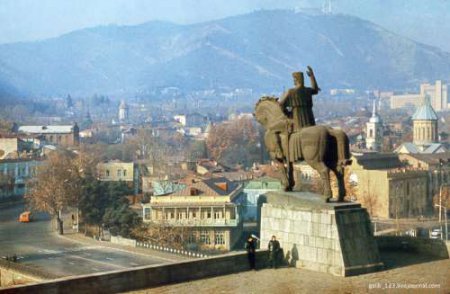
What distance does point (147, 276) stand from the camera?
478 inches

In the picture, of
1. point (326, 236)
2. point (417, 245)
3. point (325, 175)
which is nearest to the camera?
point (326, 236)

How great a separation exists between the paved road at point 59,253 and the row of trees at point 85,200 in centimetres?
155

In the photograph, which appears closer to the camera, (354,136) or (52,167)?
(52,167)

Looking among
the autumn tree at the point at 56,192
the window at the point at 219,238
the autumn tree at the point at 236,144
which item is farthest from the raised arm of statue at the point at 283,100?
the autumn tree at the point at 236,144

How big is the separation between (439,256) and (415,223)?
36968 millimetres

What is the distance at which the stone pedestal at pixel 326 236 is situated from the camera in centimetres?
1291

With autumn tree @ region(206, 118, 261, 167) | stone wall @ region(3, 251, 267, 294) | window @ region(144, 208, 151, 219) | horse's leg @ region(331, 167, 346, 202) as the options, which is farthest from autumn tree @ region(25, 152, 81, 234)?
horse's leg @ region(331, 167, 346, 202)

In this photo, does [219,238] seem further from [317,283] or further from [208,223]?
[317,283]

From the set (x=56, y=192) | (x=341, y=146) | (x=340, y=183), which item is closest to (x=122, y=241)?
(x=56, y=192)

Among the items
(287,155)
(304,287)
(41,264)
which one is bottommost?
(41,264)

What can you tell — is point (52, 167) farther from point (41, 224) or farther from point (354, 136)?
point (354, 136)

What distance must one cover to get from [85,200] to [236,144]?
4459cm

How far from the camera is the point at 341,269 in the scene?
12.8 m

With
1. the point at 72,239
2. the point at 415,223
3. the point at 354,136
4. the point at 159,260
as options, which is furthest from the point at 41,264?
the point at 354,136
